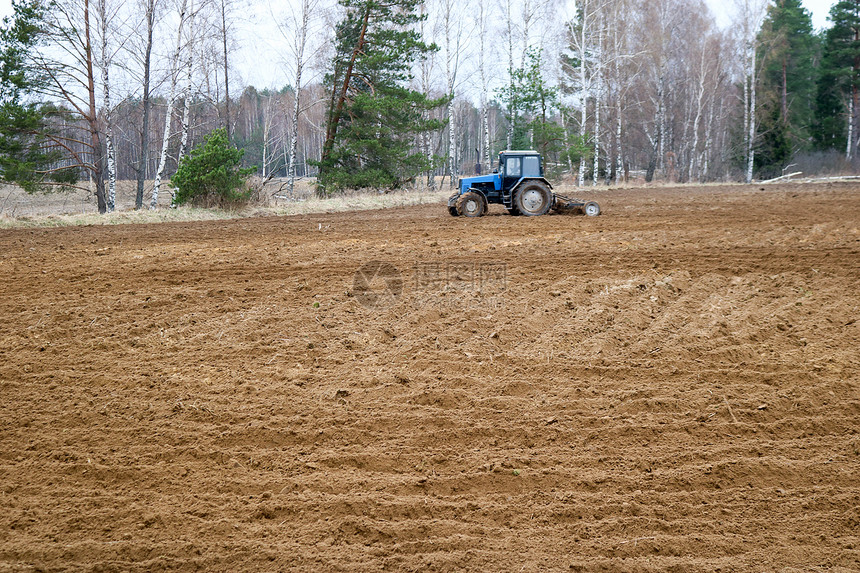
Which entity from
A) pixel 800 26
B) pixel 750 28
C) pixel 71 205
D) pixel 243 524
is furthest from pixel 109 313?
pixel 800 26

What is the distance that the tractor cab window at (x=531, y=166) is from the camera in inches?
646

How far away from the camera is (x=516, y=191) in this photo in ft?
53.9

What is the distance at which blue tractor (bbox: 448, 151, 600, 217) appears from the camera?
16344 mm

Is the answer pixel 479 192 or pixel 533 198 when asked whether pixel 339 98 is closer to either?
pixel 479 192

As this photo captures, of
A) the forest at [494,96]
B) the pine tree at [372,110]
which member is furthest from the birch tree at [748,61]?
the pine tree at [372,110]

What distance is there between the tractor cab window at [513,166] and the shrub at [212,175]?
764cm

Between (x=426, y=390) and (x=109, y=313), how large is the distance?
4.27 metres

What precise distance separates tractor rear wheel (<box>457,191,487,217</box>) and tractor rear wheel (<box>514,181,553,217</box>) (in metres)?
0.97

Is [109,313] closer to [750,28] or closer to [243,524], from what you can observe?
[243,524]

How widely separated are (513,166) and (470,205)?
161cm

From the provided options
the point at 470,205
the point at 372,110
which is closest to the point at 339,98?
the point at 372,110

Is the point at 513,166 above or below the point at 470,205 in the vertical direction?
above

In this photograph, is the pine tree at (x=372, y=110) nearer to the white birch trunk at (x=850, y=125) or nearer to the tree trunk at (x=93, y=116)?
the tree trunk at (x=93, y=116)

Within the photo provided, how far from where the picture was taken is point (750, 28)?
3609 cm
